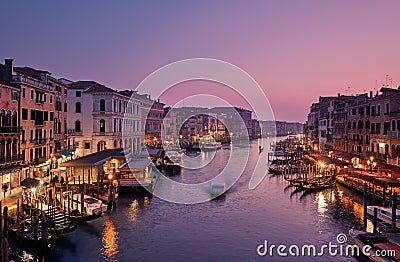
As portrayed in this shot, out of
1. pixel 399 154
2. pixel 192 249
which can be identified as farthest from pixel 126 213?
pixel 399 154

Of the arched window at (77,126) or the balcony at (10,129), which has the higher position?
the arched window at (77,126)

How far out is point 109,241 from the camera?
53.4 feet

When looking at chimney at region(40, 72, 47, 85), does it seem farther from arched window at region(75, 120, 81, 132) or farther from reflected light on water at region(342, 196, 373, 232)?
reflected light on water at region(342, 196, 373, 232)

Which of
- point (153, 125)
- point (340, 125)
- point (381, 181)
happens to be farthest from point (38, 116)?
point (153, 125)

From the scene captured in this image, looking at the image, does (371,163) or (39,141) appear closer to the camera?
(39,141)

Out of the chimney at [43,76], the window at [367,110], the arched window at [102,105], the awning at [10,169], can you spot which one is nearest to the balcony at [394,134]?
the window at [367,110]

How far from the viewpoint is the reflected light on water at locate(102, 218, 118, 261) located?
1480 cm

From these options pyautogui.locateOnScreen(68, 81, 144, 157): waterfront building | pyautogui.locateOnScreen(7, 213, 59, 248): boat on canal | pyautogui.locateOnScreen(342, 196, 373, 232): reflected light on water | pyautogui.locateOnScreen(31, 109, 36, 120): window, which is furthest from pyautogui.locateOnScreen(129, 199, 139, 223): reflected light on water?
pyautogui.locateOnScreen(68, 81, 144, 157): waterfront building

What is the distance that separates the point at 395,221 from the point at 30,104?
74.1 feet

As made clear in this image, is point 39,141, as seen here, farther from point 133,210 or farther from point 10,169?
point 133,210

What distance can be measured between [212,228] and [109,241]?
5105 millimetres

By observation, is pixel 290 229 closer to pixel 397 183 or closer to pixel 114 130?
pixel 397 183

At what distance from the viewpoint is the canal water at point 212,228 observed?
49.4 feet

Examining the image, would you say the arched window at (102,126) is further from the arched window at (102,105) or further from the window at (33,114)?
the window at (33,114)
